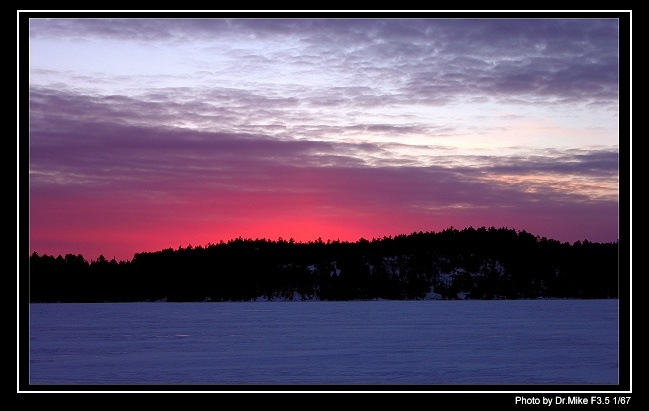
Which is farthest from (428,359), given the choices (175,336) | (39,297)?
(39,297)

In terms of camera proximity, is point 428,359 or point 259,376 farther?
point 428,359

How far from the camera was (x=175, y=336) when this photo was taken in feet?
149
